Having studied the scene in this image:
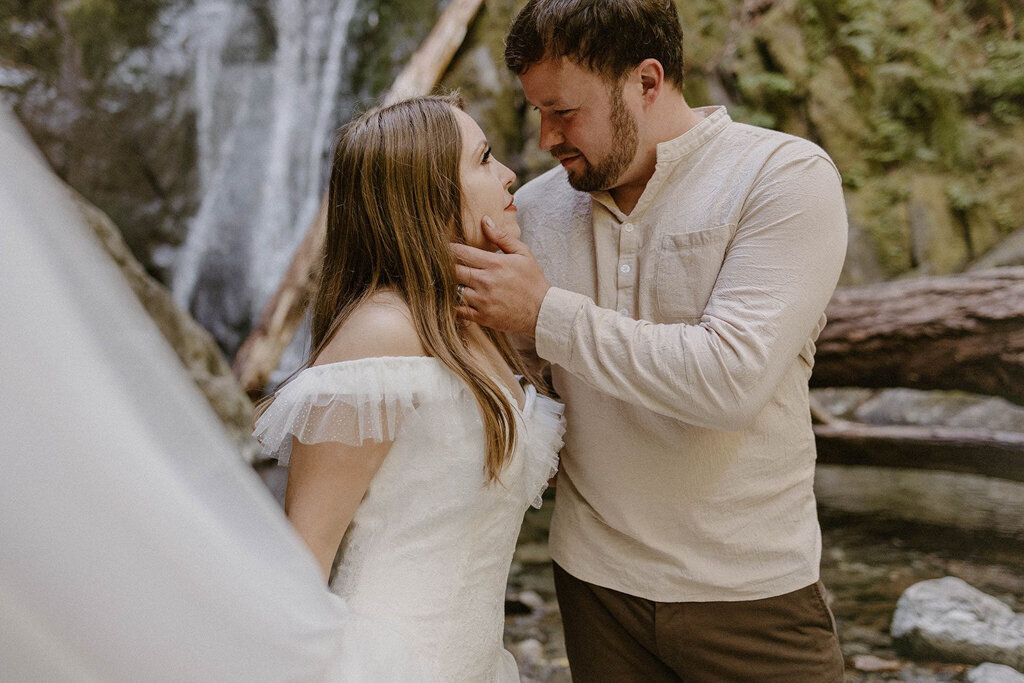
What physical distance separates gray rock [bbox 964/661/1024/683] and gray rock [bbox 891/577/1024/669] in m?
0.05

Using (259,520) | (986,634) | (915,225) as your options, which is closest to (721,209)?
(259,520)

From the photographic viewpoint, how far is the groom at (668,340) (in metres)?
1.51

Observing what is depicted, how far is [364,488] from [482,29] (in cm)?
475

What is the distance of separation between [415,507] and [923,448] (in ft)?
9.19

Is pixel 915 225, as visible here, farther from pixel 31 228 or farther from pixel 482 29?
pixel 31 228

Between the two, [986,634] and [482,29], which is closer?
[986,634]

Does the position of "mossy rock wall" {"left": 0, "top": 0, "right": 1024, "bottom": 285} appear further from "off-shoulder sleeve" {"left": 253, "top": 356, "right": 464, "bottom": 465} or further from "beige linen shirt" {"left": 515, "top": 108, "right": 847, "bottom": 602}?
"off-shoulder sleeve" {"left": 253, "top": 356, "right": 464, "bottom": 465}

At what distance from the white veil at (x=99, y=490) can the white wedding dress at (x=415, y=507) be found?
428 mm

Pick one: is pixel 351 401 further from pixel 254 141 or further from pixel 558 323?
pixel 254 141

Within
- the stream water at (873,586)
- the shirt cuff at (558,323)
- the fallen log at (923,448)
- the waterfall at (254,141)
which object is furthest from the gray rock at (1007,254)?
the waterfall at (254,141)

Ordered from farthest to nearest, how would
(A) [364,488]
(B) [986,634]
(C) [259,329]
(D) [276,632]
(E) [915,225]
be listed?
(C) [259,329] → (E) [915,225] → (B) [986,634] → (A) [364,488] → (D) [276,632]

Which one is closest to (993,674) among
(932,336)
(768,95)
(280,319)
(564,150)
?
(932,336)

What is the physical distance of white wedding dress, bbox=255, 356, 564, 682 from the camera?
1.35 m

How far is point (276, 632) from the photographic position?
93cm
